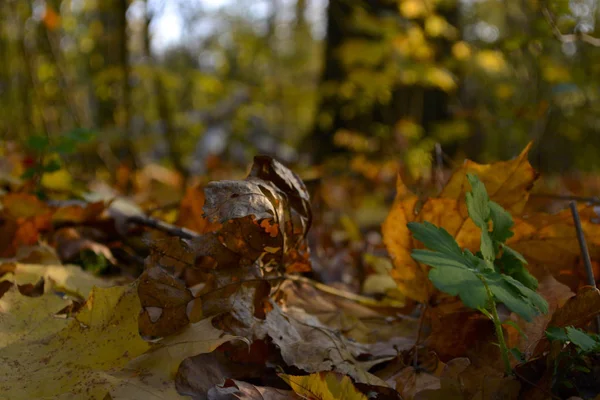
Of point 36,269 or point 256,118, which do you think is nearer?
point 36,269

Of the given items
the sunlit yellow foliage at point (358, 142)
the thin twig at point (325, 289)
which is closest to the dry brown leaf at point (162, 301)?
the thin twig at point (325, 289)

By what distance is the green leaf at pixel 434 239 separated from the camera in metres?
0.71

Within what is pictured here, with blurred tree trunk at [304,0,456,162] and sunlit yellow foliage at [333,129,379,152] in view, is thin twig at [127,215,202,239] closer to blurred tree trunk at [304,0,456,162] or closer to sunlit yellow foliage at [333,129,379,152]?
sunlit yellow foliage at [333,129,379,152]

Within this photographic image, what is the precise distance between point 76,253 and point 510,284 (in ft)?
3.30

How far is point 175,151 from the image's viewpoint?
4855 millimetres

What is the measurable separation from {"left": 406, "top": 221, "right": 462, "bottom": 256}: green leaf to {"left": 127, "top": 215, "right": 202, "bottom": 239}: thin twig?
23.5 inches

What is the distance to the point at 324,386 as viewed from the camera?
2.34 ft

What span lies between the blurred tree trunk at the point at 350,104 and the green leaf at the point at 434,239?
16.1 ft

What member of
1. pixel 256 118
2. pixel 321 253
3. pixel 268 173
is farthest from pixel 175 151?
pixel 268 173

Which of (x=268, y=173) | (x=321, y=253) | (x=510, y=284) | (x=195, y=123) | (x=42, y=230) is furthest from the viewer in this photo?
(x=195, y=123)

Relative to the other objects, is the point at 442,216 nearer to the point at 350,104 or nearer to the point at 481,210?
the point at 481,210

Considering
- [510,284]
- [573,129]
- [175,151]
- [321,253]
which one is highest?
[510,284]

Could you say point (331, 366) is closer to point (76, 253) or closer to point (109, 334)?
point (109, 334)

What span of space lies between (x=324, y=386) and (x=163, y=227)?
751 millimetres
